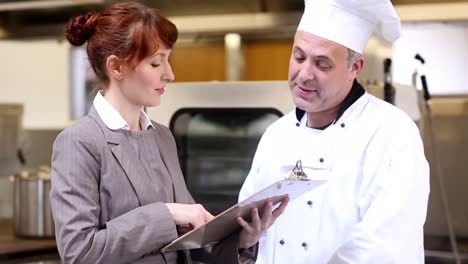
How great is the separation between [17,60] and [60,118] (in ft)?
1.58

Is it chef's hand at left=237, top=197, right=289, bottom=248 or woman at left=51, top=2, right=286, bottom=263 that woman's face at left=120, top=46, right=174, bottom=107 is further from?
chef's hand at left=237, top=197, right=289, bottom=248

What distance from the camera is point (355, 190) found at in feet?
4.45

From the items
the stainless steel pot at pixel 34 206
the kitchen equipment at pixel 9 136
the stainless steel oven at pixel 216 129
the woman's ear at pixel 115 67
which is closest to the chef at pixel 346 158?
the woman's ear at pixel 115 67

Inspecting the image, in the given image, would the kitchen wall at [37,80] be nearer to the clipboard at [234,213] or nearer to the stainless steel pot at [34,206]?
the stainless steel pot at [34,206]

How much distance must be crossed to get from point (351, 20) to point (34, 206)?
57.9 inches

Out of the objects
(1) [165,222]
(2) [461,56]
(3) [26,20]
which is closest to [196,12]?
(3) [26,20]

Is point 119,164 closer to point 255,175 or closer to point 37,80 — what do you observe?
point 255,175

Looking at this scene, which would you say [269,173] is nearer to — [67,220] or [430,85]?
[67,220]

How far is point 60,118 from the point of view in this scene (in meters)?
4.15

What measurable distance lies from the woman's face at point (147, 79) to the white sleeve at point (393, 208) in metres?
0.46

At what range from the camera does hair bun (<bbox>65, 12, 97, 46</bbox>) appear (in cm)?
120

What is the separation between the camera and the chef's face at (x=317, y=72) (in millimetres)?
1347

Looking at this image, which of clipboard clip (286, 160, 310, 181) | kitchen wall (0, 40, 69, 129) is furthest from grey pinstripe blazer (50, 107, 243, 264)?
kitchen wall (0, 40, 69, 129)

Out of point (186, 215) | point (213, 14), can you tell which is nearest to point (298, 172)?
point (186, 215)
